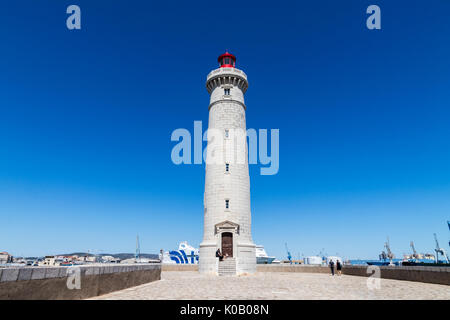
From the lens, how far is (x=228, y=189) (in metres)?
28.2

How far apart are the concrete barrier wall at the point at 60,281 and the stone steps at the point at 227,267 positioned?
13.7 metres

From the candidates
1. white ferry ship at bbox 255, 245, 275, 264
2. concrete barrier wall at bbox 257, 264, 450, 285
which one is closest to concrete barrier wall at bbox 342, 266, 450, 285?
concrete barrier wall at bbox 257, 264, 450, 285

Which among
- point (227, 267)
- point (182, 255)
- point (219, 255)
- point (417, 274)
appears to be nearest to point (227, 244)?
point (219, 255)

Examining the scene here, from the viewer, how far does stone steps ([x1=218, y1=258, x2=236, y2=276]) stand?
83.5 ft

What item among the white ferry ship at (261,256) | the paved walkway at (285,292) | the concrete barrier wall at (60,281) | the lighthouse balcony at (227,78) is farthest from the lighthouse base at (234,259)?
the white ferry ship at (261,256)

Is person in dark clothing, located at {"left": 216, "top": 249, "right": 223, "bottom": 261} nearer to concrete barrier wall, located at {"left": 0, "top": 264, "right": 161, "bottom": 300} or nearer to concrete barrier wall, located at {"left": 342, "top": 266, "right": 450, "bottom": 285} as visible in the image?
concrete barrier wall, located at {"left": 342, "top": 266, "right": 450, "bottom": 285}

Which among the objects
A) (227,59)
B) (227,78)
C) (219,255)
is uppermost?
(227,59)

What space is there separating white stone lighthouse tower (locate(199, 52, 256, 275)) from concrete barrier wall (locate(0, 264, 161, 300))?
46.9ft

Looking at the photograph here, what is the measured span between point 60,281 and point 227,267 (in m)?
19.7

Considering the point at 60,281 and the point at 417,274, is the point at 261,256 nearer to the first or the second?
the point at 417,274

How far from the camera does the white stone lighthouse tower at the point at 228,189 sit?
88.1ft
